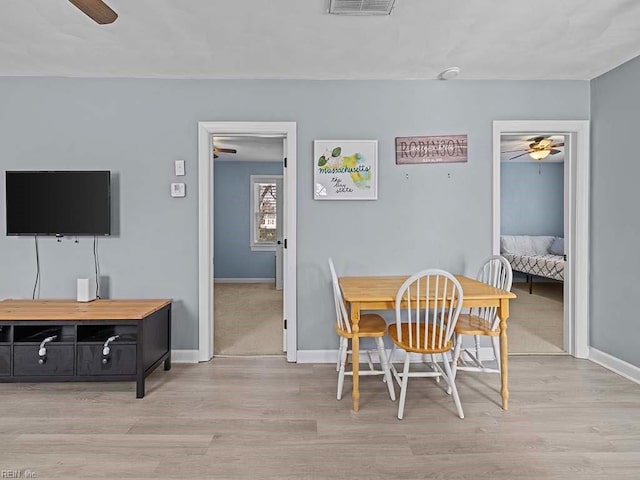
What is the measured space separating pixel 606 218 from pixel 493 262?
1018 mm

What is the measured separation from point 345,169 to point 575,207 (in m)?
2.07

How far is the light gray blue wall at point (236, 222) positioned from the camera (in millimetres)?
7742

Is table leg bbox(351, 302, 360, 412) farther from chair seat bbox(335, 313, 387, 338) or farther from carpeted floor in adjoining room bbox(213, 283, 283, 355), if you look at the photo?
carpeted floor in adjoining room bbox(213, 283, 283, 355)

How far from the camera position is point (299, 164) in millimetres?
3436

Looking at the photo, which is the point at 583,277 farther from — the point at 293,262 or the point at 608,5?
the point at 293,262

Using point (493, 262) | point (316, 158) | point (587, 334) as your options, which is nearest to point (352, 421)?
point (493, 262)

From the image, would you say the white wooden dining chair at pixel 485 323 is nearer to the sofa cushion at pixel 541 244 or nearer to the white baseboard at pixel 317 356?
the white baseboard at pixel 317 356

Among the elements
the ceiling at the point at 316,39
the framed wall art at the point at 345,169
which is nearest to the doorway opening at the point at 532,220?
the ceiling at the point at 316,39

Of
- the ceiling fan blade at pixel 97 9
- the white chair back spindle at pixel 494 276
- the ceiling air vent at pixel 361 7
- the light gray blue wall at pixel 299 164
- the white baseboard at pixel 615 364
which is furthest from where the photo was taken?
the light gray blue wall at pixel 299 164

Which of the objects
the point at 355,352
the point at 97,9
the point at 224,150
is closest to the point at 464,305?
the point at 355,352

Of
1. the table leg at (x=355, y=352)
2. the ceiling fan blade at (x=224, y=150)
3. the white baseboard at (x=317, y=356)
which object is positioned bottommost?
the white baseboard at (x=317, y=356)

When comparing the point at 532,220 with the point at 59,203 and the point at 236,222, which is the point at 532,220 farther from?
the point at 59,203

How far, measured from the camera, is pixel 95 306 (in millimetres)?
2996

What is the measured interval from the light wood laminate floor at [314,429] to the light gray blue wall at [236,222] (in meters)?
4.75
